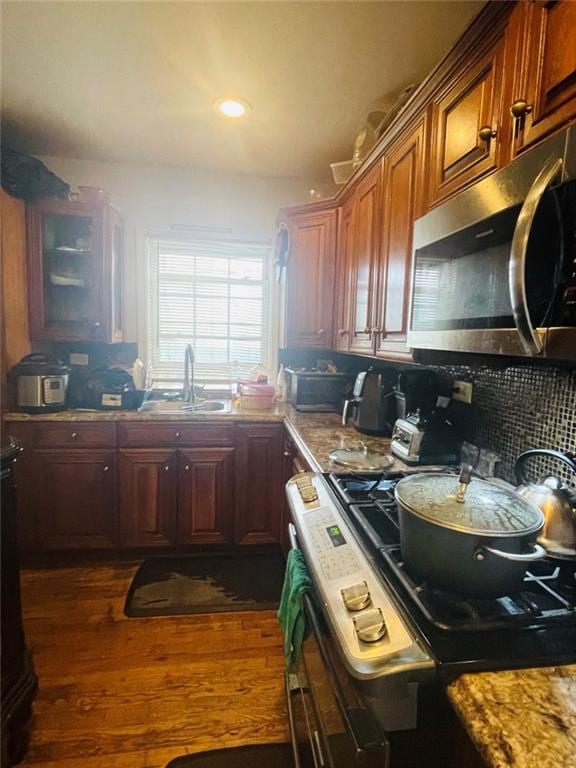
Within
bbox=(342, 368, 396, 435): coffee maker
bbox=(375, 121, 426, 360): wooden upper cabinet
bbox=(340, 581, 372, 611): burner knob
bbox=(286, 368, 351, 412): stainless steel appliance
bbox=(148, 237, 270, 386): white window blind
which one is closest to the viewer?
bbox=(340, 581, 372, 611): burner knob

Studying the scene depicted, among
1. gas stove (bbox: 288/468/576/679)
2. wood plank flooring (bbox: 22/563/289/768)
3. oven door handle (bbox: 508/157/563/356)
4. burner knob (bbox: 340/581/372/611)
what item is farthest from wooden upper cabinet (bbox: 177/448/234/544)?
oven door handle (bbox: 508/157/563/356)

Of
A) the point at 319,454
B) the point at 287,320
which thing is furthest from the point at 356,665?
the point at 287,320

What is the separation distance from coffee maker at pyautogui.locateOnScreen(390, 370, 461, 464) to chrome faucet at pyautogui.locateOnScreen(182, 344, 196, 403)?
1543mm

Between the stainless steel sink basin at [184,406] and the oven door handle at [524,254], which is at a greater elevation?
the oven door handle at [524,254]

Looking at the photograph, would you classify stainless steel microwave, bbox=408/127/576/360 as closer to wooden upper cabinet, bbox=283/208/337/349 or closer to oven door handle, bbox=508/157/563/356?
oven door handle, bbox=508/157/563/356

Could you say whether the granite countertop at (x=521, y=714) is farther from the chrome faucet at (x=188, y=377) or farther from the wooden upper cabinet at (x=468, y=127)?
the chrome faucet at (x=188, y=377)

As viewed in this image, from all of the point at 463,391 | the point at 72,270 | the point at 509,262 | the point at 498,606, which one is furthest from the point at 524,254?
the point at 72,270

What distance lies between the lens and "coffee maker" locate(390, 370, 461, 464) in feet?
5.15

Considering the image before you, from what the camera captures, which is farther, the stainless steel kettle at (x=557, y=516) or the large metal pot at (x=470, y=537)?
the stainless steel kettle at (x=557, y=516)

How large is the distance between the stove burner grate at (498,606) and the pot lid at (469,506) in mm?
150

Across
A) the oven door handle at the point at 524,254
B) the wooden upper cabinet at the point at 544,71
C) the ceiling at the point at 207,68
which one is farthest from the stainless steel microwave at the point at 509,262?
the ceiling at the point at 207,68

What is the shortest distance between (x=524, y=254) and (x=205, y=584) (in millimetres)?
2246

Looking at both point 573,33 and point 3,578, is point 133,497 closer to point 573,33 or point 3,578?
point 3,578

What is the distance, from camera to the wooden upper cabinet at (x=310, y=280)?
2.54 meters
